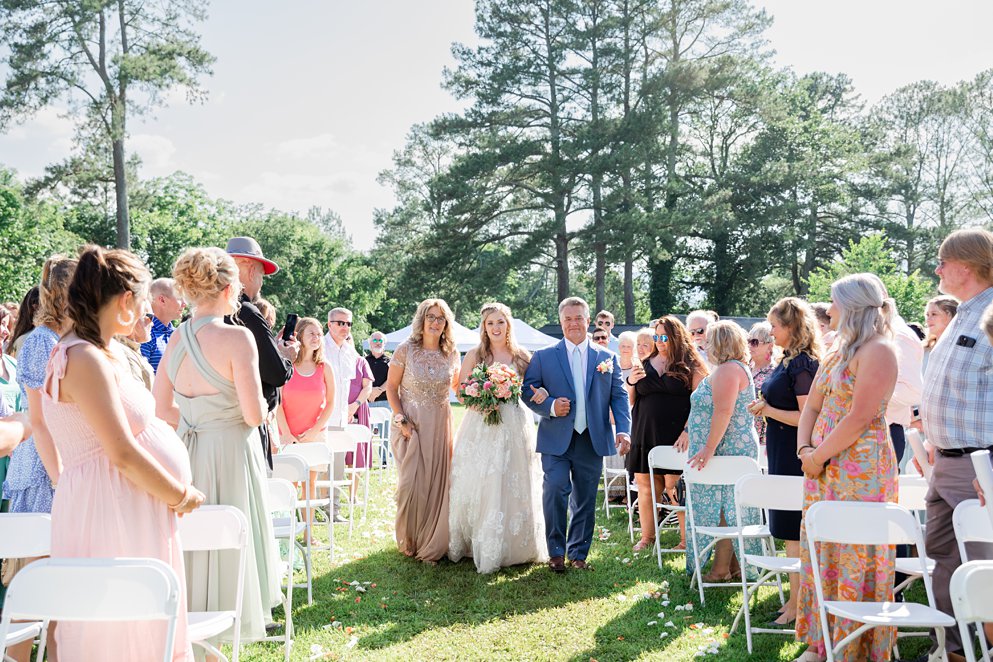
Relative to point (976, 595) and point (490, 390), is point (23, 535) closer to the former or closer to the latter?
point (490, 390)

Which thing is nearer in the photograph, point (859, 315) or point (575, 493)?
point (859, 315)

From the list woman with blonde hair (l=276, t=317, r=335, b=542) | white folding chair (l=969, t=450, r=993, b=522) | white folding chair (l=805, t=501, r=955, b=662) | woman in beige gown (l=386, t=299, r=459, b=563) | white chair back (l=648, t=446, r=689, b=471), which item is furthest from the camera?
woman with blonde hair (l=276, t=317, r=335, b=542)

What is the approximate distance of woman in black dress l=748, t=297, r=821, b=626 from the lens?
215 inches

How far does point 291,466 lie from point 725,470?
313 cm

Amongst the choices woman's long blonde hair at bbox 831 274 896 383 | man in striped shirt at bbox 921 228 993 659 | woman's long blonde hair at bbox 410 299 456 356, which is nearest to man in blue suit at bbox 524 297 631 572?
woman's long blonde hair at bbox 410 299 456 356

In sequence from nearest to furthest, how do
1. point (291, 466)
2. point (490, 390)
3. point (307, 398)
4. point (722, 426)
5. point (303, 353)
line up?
point (291, 466) → point (722, 426) → point (490, 390) → point (307, 398) → point (303, 353)

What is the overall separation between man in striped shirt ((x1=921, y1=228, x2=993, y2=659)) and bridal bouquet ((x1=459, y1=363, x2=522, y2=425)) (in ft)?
10.6

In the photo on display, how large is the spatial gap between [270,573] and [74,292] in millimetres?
1997

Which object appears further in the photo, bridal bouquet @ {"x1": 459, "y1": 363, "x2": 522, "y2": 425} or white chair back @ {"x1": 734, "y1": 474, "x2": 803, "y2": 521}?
bridal bouquet @ {"x1": 459, "y1": 363, "x2": 522, "y2": 425}

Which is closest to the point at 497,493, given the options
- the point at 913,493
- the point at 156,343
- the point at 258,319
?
the point at 258,319

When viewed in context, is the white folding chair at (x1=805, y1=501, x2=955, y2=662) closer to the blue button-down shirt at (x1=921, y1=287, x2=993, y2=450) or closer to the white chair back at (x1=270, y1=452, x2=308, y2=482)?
the blue button-down shirt at (x1=921, y1=287, x2=993, y2=450)

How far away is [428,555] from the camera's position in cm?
695

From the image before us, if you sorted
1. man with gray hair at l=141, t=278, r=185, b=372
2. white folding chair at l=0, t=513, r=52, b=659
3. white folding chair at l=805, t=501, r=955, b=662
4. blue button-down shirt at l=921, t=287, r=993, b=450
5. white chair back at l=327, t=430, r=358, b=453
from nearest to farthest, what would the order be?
white folding chair at l=0, t=513, r=52, b=659, white folding chair at l=805, t=501, r=955, b=662, blue button-down shirt at l=921, t=287, r=993, b=450, man with gray hair at l=141, t=278, r=185, b=372, white chair back at l=327, t=430, r=358, b=453

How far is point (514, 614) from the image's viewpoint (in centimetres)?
558
